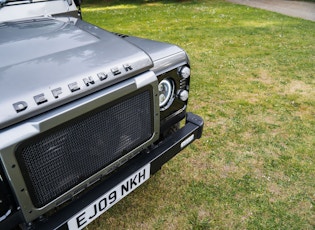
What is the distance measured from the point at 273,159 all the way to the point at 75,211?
2231mm

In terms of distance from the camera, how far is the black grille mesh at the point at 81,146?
1.33m

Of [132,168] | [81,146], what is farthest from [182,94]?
[81,146]

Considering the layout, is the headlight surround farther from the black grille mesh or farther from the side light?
the black grille mesh

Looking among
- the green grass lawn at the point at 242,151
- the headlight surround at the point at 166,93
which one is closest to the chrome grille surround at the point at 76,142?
the headlight surround at the point at 166,93

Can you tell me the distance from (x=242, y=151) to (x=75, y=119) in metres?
2.24

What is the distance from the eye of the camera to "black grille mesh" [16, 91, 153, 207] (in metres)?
1.33

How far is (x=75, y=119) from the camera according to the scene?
140 cm

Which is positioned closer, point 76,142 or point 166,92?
point 76,142

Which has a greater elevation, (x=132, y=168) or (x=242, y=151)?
(x=132, y=168)

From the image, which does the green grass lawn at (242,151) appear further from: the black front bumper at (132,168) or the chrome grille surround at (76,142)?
the chrome grille surround at (76,142)

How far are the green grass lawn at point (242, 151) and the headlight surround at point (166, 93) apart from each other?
0.93 meters

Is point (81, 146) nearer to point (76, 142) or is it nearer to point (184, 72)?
point (76, 142)

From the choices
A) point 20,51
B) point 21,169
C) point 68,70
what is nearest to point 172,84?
point 68,70

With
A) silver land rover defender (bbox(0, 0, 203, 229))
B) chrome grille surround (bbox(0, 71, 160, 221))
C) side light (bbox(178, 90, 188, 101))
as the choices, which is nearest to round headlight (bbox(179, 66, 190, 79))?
silver land rover defender (bbox(0, 0, 203, 229))
